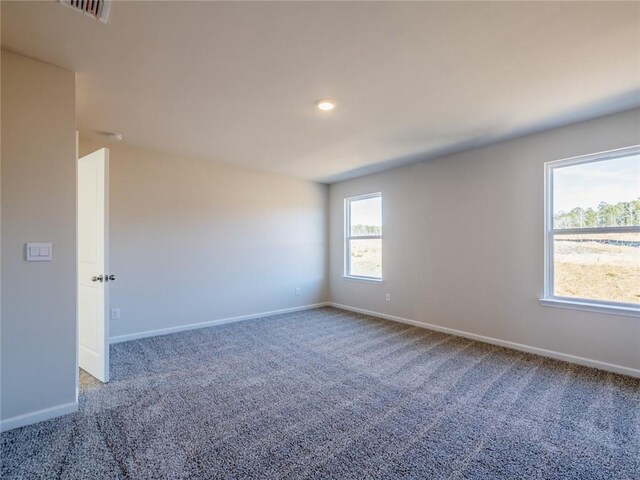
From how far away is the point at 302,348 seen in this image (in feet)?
11.8

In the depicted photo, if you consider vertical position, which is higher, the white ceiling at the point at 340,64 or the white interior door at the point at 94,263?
the white ceiling at the point at 340,64

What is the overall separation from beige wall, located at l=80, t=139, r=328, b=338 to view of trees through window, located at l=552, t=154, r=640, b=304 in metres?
3.71

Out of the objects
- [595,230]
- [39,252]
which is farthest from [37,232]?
[595,230]

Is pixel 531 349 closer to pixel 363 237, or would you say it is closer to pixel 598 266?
pixel 598 266

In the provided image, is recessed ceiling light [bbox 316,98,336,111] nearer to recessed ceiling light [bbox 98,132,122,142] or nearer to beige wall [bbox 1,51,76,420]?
beige wall [bbox 1,51,76,420]

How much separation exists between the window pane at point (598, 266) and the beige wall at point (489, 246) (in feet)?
0.61

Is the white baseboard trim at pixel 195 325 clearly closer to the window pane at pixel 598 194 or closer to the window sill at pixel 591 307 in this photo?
the window sill at pixel 591 307

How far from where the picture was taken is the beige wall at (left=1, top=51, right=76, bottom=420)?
1970 mm

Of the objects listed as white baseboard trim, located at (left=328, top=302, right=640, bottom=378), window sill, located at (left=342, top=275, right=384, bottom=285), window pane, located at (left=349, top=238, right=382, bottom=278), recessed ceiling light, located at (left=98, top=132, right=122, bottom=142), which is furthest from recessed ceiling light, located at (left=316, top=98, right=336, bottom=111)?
white baseboard trim, located at (left=328, top=302, right=640, bottom=378)

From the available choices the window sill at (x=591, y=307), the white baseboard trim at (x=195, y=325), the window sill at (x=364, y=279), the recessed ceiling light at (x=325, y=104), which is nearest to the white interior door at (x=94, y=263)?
the white baseboard trim at (x=195, y=325)

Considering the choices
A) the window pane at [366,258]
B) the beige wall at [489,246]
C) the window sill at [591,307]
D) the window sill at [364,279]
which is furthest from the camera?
the window pane at [366,258]

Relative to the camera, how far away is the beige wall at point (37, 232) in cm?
197

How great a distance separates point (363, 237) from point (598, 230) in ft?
10.2

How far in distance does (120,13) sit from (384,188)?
4.01m
